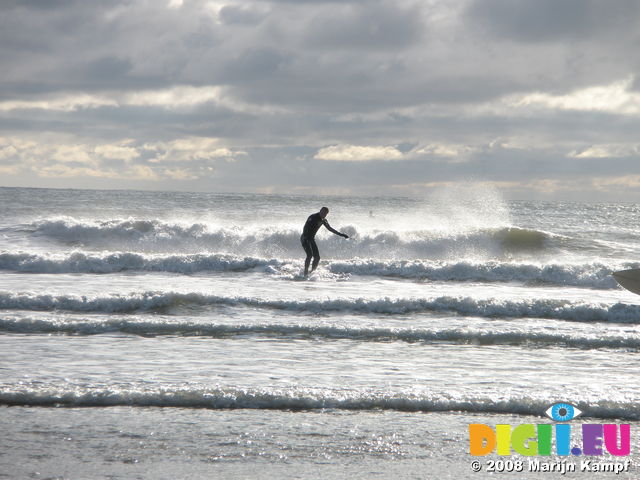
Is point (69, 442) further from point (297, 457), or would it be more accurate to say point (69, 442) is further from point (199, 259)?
point (199, 259)

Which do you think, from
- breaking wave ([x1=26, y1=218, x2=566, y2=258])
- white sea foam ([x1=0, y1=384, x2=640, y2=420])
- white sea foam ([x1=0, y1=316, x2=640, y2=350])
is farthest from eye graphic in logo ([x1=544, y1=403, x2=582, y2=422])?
breaking wave ([x1=26, y1=218, x2=566, y2=258])

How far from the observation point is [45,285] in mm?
13281

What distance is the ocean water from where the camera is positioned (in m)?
4.25

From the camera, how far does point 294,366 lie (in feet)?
21.8

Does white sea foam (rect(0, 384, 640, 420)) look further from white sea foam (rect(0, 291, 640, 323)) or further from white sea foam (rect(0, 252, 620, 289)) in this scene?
white sea foam (rect(0, 252, 620, 289))

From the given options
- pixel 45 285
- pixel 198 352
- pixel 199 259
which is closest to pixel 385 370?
pixel 198 352

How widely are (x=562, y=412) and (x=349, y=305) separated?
5.84m

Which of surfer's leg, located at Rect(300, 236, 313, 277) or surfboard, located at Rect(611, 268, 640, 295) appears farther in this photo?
surfer's leg, located at Rect(300, 236, 313, 277)

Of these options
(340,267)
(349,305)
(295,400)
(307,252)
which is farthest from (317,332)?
(340,267)

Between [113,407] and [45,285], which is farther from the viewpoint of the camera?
[45,285]

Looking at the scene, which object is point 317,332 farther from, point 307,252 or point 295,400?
point 307,252

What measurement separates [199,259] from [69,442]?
13.3m

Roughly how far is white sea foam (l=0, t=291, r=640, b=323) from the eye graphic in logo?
17.5 ft

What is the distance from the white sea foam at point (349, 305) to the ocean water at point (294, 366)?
0.04 m
